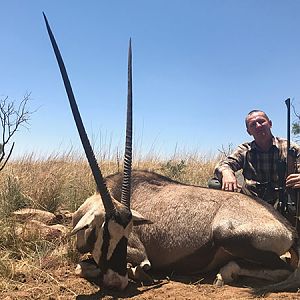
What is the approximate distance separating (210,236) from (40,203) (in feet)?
10.2

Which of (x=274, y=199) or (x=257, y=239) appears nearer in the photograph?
(x=257, y=239)

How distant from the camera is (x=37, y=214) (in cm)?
595

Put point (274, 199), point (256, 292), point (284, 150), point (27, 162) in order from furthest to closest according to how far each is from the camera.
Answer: point (27, 162)
point (284, 150)
point (274, 199)
point (256, 292)

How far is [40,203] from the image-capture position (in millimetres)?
6730

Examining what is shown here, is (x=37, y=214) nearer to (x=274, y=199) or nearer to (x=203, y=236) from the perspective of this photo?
(x=203, y=236)

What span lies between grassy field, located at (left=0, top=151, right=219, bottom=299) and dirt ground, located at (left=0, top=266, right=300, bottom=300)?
0.02 meters

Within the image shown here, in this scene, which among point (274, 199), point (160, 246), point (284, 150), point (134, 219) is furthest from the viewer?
point (284, 150)

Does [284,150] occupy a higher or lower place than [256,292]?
higher

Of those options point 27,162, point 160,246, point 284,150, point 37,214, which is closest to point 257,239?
point 160,246

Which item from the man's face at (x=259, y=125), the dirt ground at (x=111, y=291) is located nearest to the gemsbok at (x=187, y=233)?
the dirt ground at (x=111, y=291)

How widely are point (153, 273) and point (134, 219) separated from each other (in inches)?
31.6

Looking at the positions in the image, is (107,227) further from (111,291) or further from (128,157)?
(128,157)

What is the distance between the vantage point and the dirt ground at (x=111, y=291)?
3.78m

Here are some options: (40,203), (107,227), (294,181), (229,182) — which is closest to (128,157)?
(107,227)
